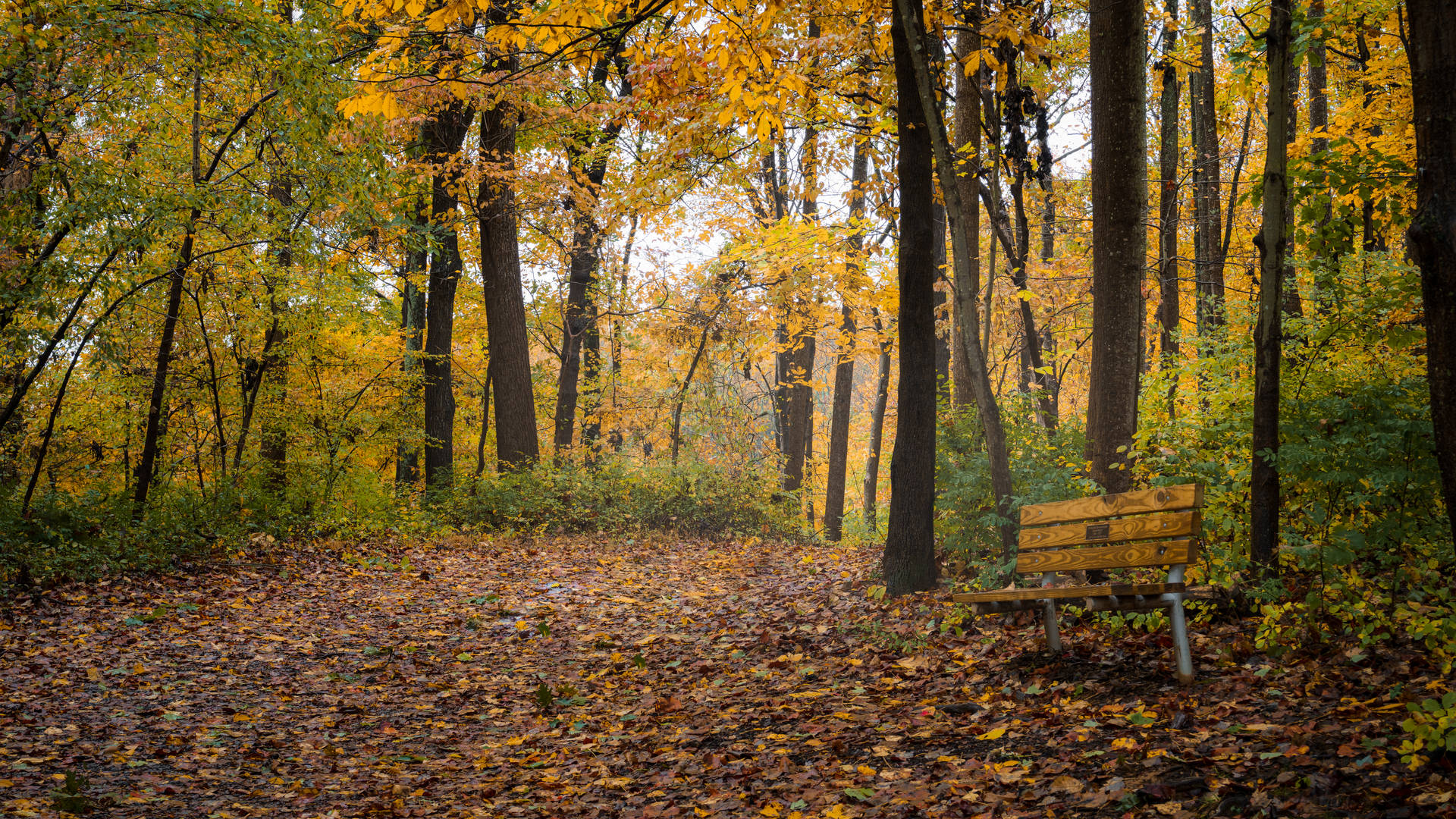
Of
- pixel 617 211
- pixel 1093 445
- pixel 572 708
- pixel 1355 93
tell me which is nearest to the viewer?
pixel 572 708

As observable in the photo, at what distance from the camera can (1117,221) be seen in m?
6.41

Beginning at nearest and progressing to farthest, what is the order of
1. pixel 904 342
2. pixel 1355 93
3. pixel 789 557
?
1. pixel 904 342
2. pixel 1355 93
3. pixel 789 557

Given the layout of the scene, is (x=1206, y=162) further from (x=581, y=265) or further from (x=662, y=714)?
(x=581, y=265)

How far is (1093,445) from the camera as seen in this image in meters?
6.59

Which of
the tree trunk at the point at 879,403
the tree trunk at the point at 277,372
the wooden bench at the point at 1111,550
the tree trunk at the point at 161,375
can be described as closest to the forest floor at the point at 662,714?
the wooden bench at the point at 1111,550

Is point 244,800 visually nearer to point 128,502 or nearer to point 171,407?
point 128,502

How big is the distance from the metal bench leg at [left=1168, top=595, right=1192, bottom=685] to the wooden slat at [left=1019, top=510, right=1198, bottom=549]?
15.5 inches

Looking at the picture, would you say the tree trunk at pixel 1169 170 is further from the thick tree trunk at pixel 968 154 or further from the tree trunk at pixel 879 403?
the tree trunk at pixel 879 403

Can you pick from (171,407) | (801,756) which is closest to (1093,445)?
(801,756)

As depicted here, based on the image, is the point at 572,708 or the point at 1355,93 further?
the point at 1355,93

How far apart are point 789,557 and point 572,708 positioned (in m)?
6.98

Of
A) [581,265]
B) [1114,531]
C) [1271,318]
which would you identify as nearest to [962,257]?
[1271,318]

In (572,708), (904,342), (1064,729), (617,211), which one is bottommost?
(572,708)

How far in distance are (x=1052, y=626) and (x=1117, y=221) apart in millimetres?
3040
